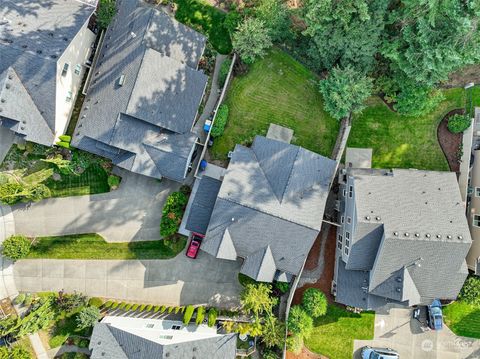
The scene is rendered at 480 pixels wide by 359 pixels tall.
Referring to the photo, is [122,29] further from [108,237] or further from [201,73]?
[108,237]

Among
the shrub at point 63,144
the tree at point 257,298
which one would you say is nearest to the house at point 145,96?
the shrub at point 63,144

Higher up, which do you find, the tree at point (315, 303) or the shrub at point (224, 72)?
the shrub at point (224, 72)

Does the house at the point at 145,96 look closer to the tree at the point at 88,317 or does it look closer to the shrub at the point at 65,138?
the shrub at the point at 65,138

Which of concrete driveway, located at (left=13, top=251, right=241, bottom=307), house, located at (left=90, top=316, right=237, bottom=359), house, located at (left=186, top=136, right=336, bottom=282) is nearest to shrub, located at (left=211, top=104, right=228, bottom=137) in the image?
house, located at (left=186, top=136, right=336, bottom=282)

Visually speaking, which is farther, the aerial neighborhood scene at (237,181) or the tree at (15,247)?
the tree at (15,247)

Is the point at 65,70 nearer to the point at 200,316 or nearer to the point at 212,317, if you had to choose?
the point at 200,316

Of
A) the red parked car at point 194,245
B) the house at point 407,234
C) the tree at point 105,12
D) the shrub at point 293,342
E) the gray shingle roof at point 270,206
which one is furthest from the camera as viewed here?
the red parked car at point 194,245

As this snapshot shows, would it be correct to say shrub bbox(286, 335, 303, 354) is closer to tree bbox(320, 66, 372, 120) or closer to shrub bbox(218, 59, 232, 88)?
tree bbox(320, 66, 372, 120)

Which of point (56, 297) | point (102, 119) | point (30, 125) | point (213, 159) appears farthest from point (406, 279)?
point (30, 125)
